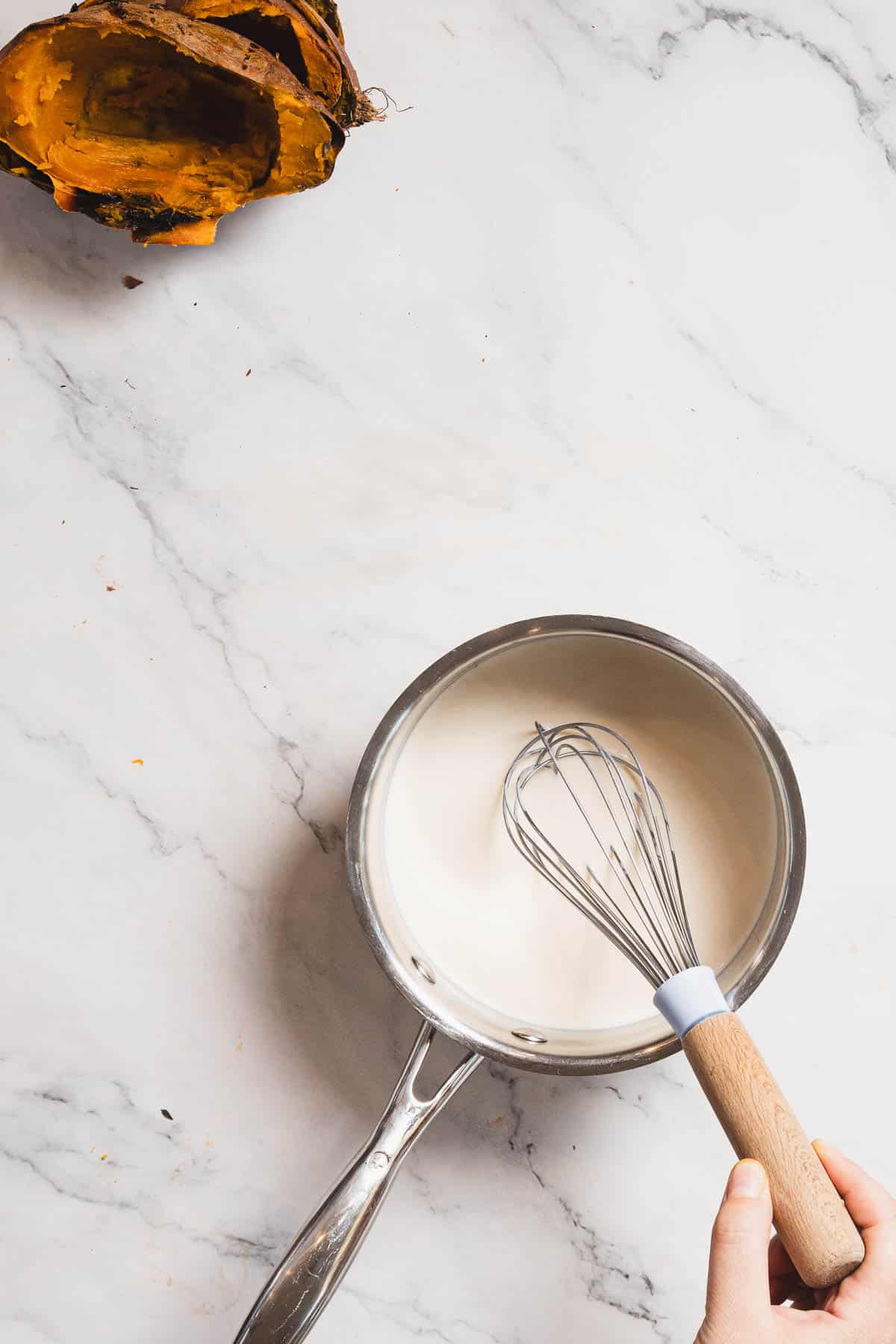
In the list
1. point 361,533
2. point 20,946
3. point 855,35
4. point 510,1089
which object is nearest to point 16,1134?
point 20,946

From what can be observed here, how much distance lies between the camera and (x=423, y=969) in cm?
50

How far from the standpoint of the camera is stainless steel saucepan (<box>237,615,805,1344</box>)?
1.54 feet

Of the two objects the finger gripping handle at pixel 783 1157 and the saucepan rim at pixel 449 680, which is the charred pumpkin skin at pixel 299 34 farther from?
the finger gripping handle at pixel 783 1157

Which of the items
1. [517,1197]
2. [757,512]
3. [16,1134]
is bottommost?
[16,1134]

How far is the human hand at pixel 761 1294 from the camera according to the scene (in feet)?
1.31

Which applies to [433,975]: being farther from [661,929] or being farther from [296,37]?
[296,37]

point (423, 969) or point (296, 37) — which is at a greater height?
point (296, 37)

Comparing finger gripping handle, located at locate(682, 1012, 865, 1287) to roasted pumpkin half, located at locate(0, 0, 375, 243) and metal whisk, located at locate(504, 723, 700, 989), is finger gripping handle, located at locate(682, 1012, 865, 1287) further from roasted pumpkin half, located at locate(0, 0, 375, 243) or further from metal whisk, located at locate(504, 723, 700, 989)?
roasted pumpkin half, located at locate(0, 0, 375, 243)

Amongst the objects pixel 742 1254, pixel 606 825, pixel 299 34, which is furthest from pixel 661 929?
pixel 299 34

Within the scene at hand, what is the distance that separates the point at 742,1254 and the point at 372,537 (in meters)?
0.38

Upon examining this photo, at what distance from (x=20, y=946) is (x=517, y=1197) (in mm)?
299

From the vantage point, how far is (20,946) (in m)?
0.58

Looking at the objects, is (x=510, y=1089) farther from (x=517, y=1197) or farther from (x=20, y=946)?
(x=20, y=946)

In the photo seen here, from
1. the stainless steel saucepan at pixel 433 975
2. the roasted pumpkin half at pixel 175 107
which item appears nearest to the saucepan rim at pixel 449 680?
the stainless steel saucepan at pixel 433 975
